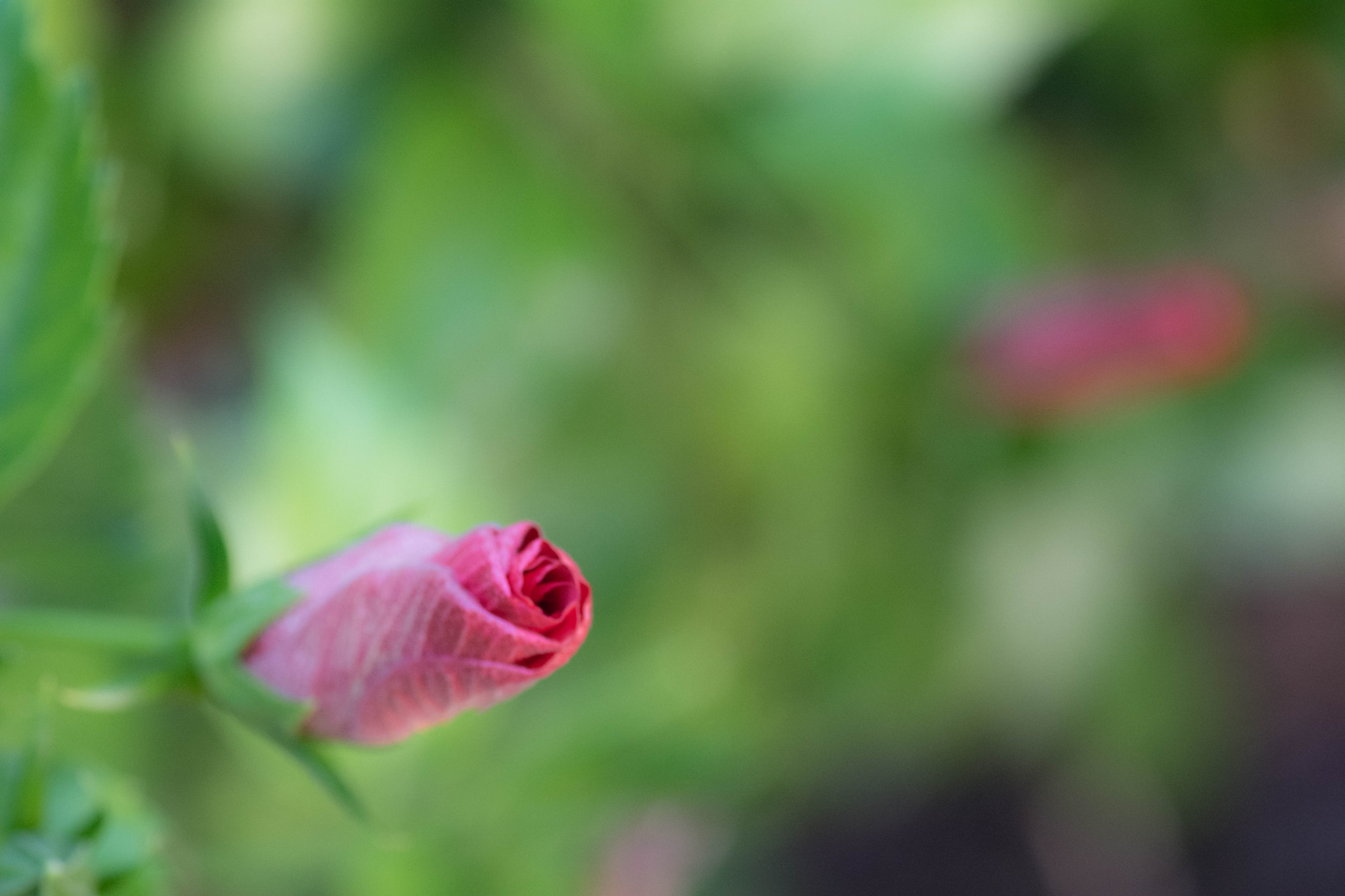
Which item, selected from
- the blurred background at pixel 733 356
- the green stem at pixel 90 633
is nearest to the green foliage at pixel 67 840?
the green stem at pixel 90 633

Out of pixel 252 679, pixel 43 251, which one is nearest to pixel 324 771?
pixel 252 679

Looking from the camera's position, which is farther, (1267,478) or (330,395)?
(1267,478)

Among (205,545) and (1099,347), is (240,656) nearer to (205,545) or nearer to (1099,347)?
(205,545)

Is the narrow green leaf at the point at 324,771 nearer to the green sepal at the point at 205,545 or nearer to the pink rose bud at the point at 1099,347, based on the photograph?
the green sepal at the point at 205,545

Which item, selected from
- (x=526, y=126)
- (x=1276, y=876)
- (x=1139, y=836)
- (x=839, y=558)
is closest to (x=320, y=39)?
(x=526, y=126)

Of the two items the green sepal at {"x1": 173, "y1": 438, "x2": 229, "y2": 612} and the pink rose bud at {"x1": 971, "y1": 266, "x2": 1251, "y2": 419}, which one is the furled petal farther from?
the pink rose bud at {"x1": 971, "y1": 266, "x2": 1251, "y2": 419}

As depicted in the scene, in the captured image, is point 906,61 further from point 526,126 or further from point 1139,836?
point 1139,836

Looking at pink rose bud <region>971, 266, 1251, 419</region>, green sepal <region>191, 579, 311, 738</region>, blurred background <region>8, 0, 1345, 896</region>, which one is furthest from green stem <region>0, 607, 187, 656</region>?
pink rose bud <region>971, 266, 1251, 419</region>

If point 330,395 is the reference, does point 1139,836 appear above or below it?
below
